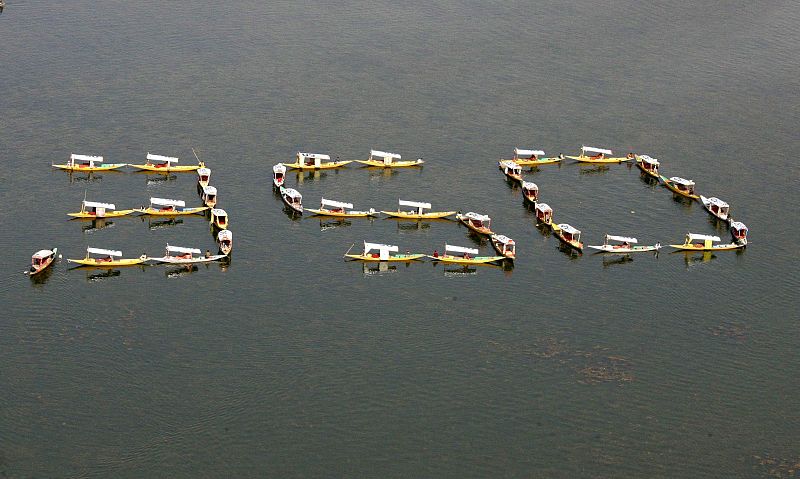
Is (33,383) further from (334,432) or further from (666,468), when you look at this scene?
(666,468)

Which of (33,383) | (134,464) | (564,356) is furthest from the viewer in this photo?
(564,356)

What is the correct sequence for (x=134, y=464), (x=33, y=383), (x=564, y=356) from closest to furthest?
1. (x=134, y=464)
2. (x=33, y=383)
3. (x=564, y=356)

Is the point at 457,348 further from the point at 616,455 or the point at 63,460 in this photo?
the point at 63,460

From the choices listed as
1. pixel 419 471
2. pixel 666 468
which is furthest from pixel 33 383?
pixel 666 468

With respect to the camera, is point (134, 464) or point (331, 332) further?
point (331, 332)

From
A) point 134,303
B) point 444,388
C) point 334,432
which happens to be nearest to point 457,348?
point 444,388

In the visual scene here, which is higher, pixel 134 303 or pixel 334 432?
pixel 134 303

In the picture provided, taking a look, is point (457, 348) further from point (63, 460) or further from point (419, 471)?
point (63, 460)

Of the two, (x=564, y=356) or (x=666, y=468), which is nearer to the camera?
(x=666, y=468)

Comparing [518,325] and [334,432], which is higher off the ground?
[518,325]
